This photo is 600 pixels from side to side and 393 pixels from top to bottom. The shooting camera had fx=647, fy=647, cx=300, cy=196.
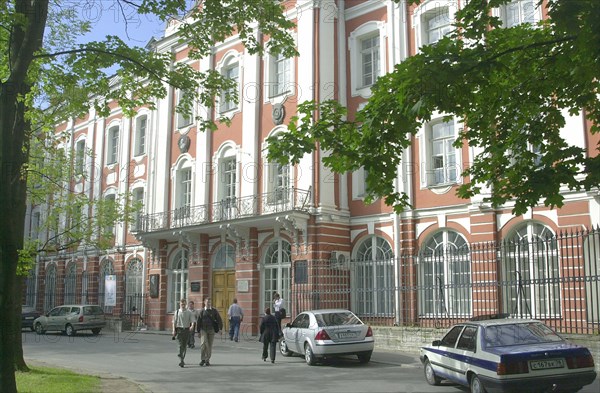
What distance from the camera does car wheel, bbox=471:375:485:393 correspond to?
1063 centimetres

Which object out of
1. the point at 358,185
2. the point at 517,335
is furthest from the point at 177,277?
the point at 517,335

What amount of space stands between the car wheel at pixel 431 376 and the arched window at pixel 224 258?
1605 cm

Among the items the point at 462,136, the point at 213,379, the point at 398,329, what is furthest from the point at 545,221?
the point at 213,379

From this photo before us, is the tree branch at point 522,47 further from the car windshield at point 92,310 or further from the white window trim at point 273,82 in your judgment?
the car windshield at point 92,310

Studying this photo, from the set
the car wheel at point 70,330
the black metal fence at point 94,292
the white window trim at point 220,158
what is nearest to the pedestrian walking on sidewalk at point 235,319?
the white window trim at point 220,158

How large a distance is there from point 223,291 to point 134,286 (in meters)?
7.71

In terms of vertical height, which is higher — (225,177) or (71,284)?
(225,177)

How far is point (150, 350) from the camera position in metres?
21.6

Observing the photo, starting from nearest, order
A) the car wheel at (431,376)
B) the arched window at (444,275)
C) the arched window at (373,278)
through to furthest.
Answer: the car wheel at (431,376) < the arched window at (444,275) < the arched window at (373,278)

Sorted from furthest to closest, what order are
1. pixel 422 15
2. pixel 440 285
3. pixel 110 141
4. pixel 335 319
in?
pixel 110 141 → pixel 422 15 → pixel 440 285 → pixel 335 319

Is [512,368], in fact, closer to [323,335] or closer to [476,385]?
[476,385]

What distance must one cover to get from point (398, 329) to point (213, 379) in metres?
7.38

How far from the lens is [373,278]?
23.0 metres

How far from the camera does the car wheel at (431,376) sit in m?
12.8
